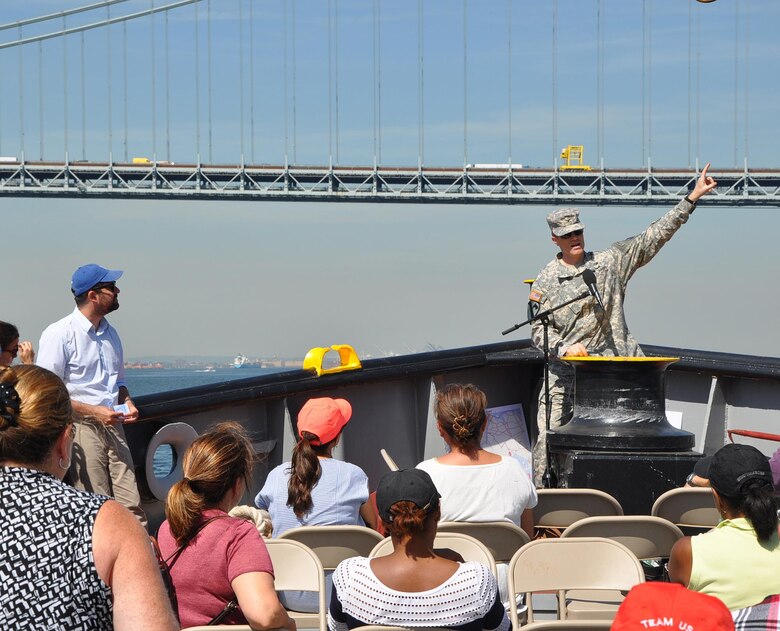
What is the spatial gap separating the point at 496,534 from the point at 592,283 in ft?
5.56

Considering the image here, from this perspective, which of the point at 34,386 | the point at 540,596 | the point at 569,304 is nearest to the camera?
the point at 34,386

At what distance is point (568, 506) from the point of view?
10.5 ft

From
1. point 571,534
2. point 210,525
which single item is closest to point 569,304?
point 571,534

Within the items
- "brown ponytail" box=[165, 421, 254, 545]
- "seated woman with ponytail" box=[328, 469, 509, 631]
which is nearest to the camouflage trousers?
"seated woman with ponytail" box=[328, 469, 509, 631]

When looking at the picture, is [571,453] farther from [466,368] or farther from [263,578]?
[263,578]

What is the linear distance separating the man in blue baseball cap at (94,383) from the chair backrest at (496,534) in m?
1.36

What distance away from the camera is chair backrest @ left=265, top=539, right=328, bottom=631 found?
2436 mm

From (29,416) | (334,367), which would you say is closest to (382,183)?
(334,367)

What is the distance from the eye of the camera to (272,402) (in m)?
4.74

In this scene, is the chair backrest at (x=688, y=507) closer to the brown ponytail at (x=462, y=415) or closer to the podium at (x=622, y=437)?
the brown ponytail at (x=462, y=415)

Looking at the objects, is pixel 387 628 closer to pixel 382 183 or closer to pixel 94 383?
pixel 94 383

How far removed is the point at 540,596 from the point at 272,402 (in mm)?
1830

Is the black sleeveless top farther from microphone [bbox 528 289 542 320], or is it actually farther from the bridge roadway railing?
the bridge roadway railing

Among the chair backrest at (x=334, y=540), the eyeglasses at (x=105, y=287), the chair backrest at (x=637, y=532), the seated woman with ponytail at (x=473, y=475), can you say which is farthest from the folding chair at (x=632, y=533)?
the eyeglasses at (x=105, y=287)
